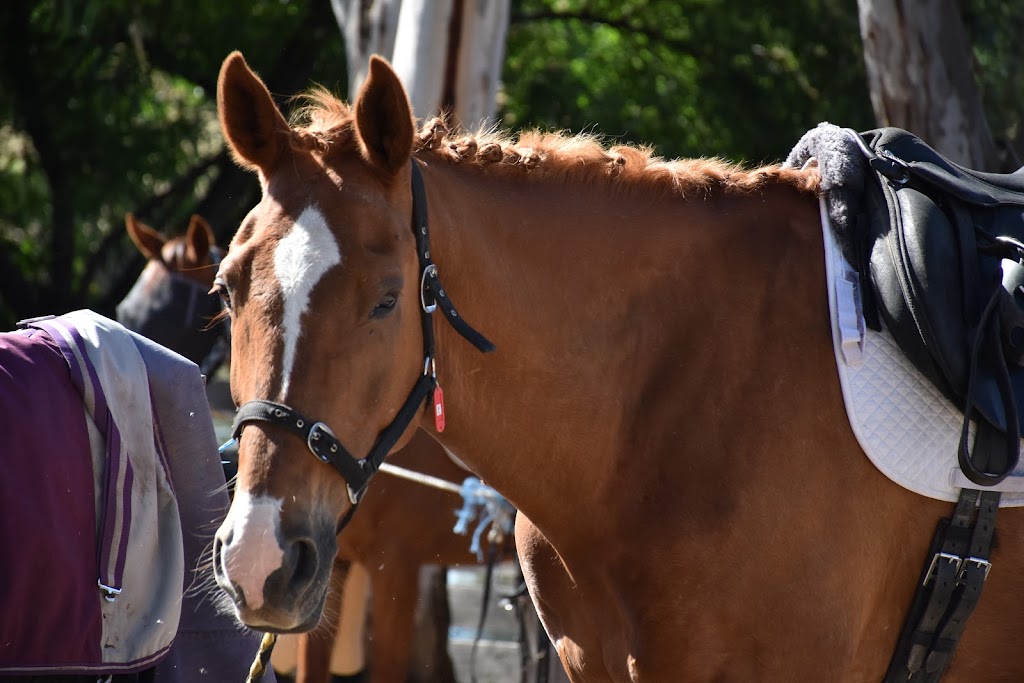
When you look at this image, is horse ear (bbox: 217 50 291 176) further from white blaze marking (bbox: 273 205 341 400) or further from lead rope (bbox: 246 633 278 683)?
lead rope (bbox: 246 633 278 683)

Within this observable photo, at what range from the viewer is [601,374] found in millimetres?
2178

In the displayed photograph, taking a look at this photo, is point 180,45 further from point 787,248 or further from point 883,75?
point 787,248

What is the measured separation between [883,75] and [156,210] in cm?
624

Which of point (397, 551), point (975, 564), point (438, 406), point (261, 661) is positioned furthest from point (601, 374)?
point (397, 551)

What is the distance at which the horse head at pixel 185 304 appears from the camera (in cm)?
523

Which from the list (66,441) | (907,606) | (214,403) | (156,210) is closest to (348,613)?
(214,403)

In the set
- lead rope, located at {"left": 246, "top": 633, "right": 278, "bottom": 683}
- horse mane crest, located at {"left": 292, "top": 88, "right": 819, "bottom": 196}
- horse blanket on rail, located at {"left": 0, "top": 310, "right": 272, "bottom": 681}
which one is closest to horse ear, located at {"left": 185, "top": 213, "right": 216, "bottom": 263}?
horse blanket on rail, located at {"left": 0, "top": 310, "right": 272, "bottom": 681}

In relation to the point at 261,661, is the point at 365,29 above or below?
above

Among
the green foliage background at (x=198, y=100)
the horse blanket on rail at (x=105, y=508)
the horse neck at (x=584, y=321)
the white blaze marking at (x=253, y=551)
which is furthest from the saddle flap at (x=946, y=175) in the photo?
the green foliage background at (x=198, y=100)

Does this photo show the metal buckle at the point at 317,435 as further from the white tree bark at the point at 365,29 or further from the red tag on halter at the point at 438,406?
the white tree bark at the point at 365,29

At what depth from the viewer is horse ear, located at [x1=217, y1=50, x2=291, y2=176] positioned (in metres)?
2.01

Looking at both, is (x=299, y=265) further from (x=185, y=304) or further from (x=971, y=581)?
(x=185, y=304)

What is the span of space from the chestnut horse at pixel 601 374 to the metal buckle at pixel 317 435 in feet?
0.06

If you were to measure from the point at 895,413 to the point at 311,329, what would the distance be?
46.1 inches
